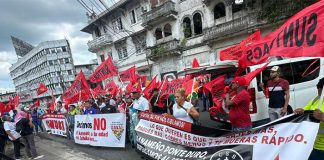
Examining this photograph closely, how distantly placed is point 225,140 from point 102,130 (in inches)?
189

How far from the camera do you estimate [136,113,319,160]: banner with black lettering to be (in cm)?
264

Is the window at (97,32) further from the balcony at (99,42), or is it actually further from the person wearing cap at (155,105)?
the person wearing cap at (155,105)

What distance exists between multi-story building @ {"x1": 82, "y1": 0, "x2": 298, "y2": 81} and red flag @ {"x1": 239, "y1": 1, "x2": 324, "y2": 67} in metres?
10.7

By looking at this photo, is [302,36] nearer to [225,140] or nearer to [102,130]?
[225,140]

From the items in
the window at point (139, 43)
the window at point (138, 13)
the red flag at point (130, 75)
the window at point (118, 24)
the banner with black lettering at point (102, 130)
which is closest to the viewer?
the banner with black lettering at point (102, 130)

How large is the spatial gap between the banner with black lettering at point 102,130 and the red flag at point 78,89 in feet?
5.46

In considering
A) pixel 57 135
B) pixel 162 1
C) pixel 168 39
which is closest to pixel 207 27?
pixel 168 39

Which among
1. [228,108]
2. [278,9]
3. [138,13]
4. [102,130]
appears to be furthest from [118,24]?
[228,108]

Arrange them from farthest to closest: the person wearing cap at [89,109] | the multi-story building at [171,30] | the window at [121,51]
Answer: the window at [121,51]
the multi-story building at [171,30]
the person wearing cap at [89,109]

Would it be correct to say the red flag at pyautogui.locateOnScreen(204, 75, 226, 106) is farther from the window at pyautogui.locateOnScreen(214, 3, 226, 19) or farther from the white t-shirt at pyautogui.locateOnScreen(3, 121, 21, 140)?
A: the window at pyautogui.locateOnScreen(214, 3, 226, 19)

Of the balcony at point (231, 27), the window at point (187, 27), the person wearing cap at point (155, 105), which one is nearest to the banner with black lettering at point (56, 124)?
the person wearing cap at point (155, 105)

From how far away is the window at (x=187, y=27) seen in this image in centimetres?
1934

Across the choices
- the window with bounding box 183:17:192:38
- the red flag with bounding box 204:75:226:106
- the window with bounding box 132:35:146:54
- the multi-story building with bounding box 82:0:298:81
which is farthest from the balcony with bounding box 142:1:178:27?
the red flag with bounding box 204:75:226:106

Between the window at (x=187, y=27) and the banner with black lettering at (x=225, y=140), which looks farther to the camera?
the window at (x=187, y=27)
